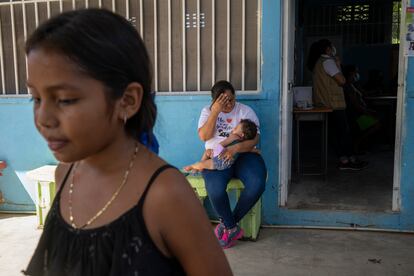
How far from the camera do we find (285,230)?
12.9ft

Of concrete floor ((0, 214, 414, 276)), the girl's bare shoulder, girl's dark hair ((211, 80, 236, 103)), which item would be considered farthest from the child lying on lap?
the girl's bare shoulder

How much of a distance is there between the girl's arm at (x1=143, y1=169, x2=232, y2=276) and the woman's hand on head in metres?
2.65

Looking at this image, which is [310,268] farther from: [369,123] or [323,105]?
[369,123]

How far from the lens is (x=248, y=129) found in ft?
11.7

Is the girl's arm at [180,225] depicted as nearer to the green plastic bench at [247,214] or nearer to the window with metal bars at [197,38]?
the green plastic bench at [247,214]

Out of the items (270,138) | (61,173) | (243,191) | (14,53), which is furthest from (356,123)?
(61,173)

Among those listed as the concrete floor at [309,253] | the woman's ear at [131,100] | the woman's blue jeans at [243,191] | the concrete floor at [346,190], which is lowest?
the concrete floor at [309,253]

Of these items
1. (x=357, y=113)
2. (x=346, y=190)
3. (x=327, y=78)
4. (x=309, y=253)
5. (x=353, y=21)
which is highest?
(x=353, y=21)

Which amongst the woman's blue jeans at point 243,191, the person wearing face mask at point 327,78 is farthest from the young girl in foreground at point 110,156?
the person wearing face mask at point 327,78

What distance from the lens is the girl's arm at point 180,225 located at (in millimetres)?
920

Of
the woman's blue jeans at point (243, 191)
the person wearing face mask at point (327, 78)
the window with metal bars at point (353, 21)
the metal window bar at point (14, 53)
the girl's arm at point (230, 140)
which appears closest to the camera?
the woman's blue jeans at point (243, 191)

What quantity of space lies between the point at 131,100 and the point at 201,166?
2801mm

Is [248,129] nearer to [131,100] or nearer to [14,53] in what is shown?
[14,53]

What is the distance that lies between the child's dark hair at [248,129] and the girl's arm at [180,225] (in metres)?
2.63
